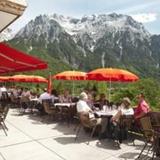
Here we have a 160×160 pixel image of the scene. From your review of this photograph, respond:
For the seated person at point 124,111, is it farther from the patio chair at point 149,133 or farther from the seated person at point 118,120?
the patio chair at point 149,133

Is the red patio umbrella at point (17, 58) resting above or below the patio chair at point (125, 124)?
above

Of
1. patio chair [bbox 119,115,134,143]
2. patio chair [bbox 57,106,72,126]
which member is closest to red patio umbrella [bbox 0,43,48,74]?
patio chair [bbox 119,115,134,143]

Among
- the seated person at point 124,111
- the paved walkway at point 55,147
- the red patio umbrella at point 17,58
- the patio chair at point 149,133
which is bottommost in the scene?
the paved walkway at point 55,147

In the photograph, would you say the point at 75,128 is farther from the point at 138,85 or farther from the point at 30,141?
the point at 138,85

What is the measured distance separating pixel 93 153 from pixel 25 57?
9.56ft

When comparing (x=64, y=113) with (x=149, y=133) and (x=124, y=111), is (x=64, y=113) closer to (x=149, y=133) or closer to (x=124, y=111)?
(x=124, y=111)

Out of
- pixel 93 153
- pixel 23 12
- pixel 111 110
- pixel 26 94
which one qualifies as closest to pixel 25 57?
pixel 23 12

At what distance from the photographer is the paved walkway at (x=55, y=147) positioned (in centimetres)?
695

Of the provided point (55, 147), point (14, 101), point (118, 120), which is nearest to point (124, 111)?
point (118, 120)

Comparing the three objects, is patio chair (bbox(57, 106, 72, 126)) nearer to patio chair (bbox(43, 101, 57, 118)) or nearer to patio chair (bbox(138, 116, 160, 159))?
patio chair (bbox(43, 101, 57, 118))

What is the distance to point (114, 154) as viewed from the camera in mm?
7156

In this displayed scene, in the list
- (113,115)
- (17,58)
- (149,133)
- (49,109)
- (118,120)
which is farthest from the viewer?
(49,109)

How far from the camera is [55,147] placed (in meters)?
7.70

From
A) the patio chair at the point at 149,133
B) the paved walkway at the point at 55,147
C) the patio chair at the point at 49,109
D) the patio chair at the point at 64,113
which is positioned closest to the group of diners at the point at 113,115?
the paved walkway at the point at 55,147
